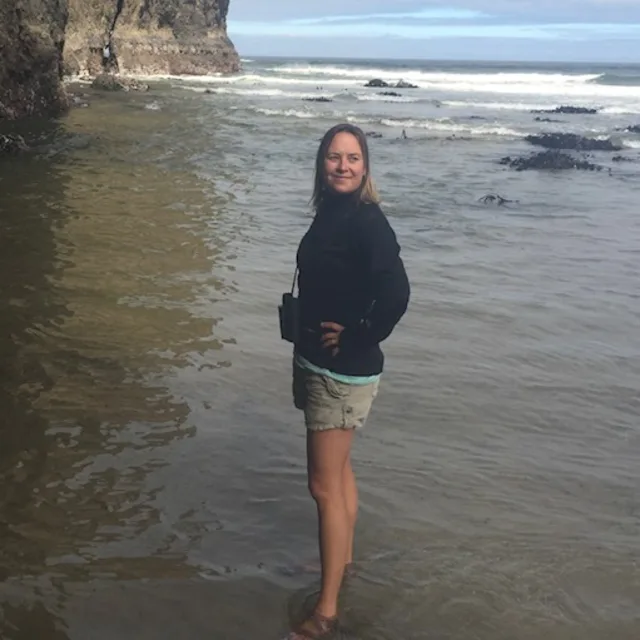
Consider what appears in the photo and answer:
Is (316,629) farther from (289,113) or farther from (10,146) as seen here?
(289,113)

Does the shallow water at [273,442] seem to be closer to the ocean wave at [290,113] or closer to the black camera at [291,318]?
the black camera at [291,318]

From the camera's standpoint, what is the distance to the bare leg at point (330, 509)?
3.45 meters

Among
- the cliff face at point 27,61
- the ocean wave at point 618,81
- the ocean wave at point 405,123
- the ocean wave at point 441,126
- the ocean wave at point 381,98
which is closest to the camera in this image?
the cliff face at point 27,61

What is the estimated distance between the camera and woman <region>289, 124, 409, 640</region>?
3.20 metres

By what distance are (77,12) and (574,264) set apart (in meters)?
50.1

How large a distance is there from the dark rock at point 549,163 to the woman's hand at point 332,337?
56.5ft

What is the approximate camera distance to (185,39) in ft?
228

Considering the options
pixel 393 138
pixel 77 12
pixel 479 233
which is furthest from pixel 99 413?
pixel 77 12

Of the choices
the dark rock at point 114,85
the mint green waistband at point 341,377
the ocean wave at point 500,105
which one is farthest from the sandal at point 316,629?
the ocean wave at point 500,105

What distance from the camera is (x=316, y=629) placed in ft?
11.4

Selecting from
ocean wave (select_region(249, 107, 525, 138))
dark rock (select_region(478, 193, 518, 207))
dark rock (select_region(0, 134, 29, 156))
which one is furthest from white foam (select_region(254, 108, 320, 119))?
dark rock (select_region(478, 193, 518, 207))

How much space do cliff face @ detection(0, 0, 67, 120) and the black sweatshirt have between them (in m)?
20.4

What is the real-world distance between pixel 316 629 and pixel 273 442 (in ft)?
6.04

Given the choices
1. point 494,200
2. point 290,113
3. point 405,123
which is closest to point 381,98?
point 290,113
